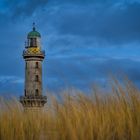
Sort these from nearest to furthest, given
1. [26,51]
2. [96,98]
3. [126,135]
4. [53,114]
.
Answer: [126,135], [96,98], [53,114], [26,51]

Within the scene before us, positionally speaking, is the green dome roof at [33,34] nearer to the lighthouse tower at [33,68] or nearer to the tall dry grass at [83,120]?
the lighthouse tower at [33,68]

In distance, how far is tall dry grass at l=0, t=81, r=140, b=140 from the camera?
14.2 feet

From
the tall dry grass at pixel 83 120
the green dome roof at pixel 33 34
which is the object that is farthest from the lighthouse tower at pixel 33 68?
the tall dry grass at pixel 83 120

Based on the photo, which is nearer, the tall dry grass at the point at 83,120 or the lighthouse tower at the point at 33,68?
the tall dry grass at the point at 83,120

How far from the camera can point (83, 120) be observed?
449 cm

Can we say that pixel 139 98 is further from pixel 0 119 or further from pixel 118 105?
pixel 0 119

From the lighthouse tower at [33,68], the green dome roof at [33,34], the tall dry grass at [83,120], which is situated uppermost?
the green dome roof at [33,34]

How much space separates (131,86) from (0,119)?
141 centimetres

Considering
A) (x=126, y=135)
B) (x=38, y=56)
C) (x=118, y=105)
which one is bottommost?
(x=126, y=135)

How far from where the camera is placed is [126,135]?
4.34 m

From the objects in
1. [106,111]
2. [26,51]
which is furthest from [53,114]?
[26,51]

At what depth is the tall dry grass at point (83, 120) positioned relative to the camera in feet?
14.2

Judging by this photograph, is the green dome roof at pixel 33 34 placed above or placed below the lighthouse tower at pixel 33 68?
above

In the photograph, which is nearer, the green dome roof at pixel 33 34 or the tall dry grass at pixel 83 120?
the tall dry grass at pixel 83 120
